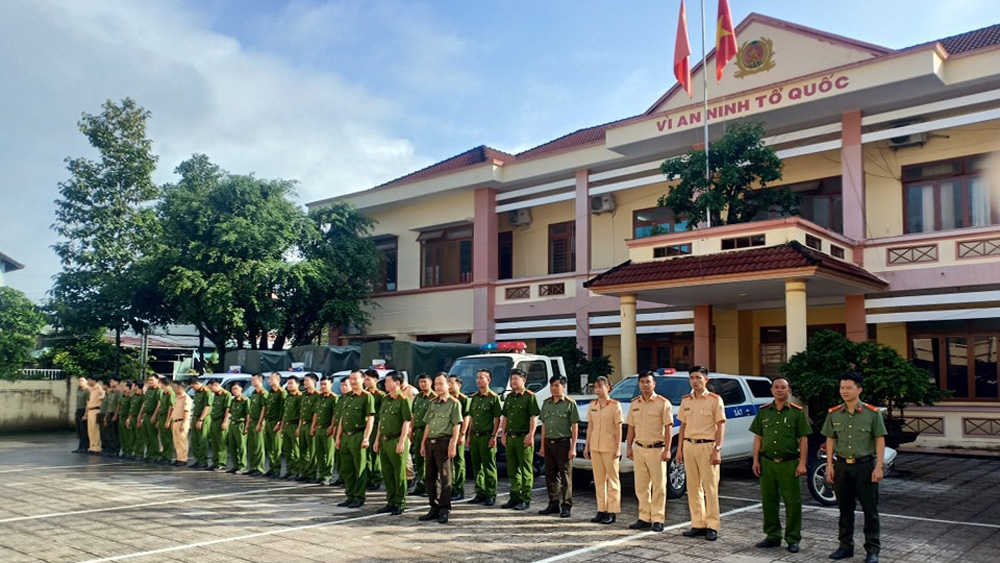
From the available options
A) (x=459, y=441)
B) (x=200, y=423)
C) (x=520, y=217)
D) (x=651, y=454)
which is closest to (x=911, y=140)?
(x=520, y=217)

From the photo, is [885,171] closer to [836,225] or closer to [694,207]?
[836,225]

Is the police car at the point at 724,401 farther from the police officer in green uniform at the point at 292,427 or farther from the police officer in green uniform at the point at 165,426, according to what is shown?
the police officer in green uniform at the point at 165,426

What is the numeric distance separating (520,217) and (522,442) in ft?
50.4

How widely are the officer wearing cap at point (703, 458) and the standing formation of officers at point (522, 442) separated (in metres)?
0.01

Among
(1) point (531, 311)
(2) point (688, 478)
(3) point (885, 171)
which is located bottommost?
(2) point (688, 478)

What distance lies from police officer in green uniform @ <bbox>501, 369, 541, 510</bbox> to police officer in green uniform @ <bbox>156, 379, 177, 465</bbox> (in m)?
7.47

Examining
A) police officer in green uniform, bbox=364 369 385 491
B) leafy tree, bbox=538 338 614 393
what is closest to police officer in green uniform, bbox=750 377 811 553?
police officer in green uniform, bbox=364 369 385 491

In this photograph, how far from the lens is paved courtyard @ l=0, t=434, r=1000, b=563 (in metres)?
7.29

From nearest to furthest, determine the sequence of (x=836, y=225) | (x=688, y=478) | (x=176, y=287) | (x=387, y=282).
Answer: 1. (x=688, y=478)
2. (x=836, y=225)
3. (x=176, y=287)
4. (x=387, y=282)

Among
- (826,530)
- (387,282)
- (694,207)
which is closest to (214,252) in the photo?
(387,282)

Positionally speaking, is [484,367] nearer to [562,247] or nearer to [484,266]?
[484,266]

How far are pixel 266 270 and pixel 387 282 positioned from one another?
593cm

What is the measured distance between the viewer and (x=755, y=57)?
19.1 m

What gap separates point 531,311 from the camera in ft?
74.2
